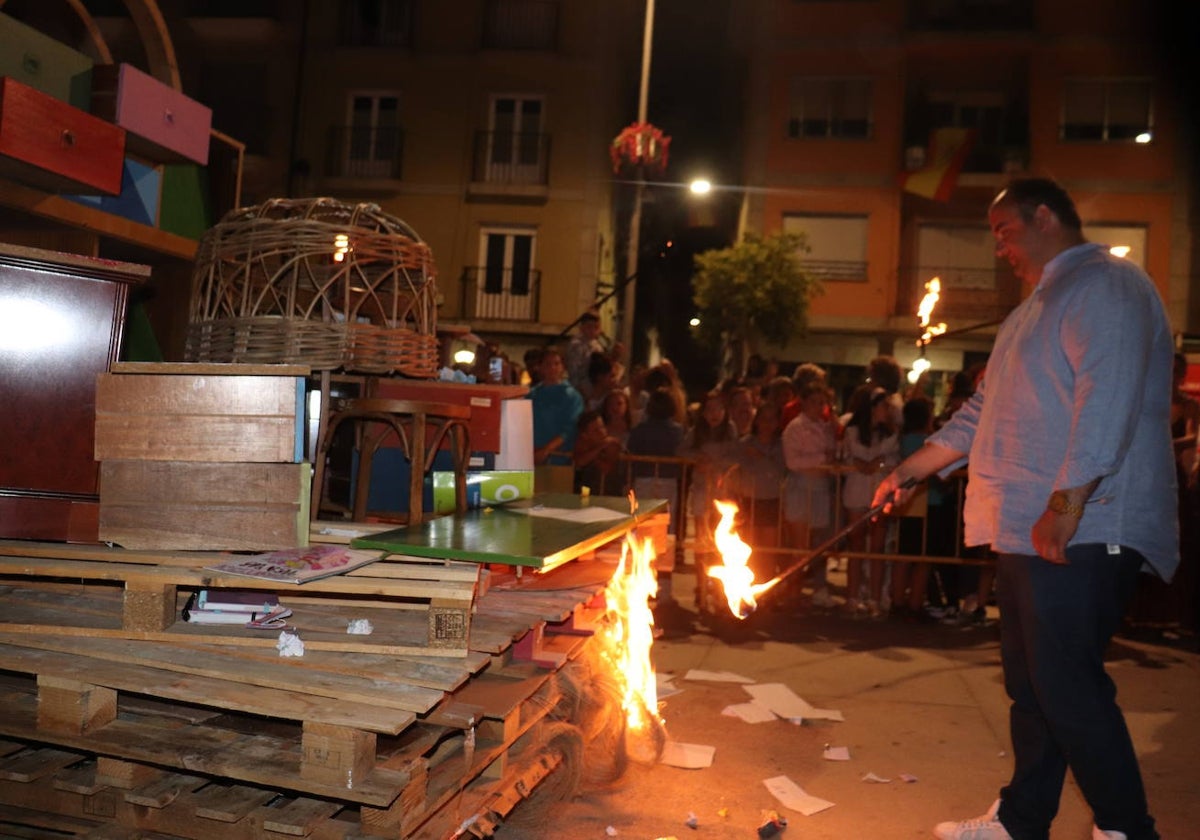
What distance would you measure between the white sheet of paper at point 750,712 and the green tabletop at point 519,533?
1217 millimetres

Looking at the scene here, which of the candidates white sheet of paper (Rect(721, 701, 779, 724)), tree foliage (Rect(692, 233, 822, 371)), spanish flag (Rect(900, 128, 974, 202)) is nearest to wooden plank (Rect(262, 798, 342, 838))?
white sheet of paper (Rect(721, 701, 779, 724))

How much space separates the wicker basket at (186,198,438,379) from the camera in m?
3.53

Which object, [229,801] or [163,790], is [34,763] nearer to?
[163,790]

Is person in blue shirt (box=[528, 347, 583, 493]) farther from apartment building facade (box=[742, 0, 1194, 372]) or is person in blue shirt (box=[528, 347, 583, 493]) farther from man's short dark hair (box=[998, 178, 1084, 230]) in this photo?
apartment building facade (box=[742, 0, 1194, 372])

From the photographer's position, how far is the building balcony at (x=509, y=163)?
22219mm

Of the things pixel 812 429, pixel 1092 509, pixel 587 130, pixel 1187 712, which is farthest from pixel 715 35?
pixel 1092 509

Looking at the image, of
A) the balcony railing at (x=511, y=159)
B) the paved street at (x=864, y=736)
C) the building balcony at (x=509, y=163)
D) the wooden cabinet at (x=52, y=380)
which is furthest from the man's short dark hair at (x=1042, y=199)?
the balcony railing at (x=511, y=159)

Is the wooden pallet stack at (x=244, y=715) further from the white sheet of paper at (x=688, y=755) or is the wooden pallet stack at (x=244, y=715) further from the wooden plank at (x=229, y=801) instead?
the white sheet of paper at (x=688, y=755)

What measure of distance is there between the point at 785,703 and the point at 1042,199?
311 centimetres

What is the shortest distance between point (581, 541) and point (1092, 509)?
166 cm

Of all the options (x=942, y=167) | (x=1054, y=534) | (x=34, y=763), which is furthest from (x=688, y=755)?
(x=942, y=167)

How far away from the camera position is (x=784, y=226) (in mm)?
22500

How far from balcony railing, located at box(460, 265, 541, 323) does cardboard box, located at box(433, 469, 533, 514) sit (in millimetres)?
17945

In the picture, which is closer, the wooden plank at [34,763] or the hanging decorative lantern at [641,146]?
the wooden plank at [34,763]
